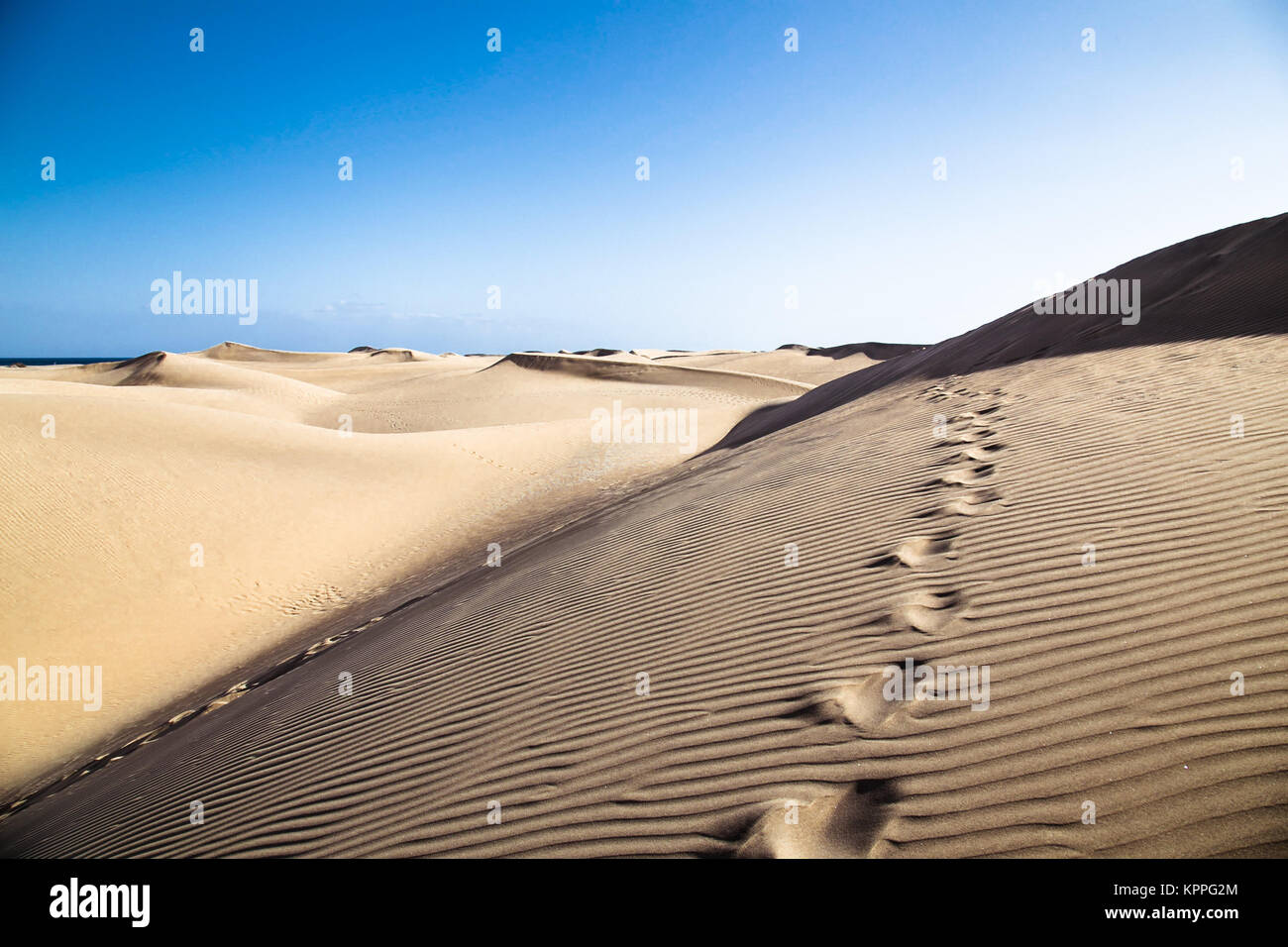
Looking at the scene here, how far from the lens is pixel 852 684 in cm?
263

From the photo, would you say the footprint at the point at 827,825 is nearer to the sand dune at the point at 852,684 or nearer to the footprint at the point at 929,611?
the sand dune at the point at 852,684

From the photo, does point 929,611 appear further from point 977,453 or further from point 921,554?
point 977,453

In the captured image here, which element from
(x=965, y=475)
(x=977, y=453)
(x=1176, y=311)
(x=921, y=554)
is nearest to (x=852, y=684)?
(x=921, y=554)

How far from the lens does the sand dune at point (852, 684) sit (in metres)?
2.00

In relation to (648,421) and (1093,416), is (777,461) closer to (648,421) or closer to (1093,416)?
(1093,416)

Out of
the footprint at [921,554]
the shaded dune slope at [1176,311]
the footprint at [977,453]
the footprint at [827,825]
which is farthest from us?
the shaded dune slope at [1176,311]

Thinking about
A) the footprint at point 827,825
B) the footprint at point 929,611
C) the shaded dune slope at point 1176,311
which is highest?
the shaded dune slope at point 1176,311

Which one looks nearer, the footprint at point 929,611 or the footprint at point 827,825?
the footprint at point 827,825

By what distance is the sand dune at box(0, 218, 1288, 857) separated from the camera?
200cm

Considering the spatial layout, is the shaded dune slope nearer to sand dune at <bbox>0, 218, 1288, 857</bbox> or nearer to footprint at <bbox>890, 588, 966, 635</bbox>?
sand dune at <bbox>0, 218, 1288, 857</bbox>

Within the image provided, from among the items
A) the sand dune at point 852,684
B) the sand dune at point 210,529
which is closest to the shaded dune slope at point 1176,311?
the sand dune at point 852,684

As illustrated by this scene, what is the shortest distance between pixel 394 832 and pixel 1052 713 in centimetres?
251

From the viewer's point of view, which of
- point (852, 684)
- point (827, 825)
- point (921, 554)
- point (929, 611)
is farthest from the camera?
point (921, 554)
